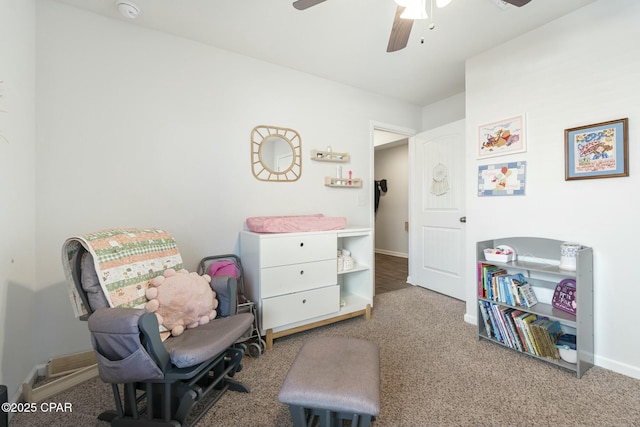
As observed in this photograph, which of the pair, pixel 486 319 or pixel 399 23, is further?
pixel 486 319

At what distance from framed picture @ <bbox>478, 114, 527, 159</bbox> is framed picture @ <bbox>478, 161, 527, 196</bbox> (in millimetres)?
112

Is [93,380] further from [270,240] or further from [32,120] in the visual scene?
[32,120]

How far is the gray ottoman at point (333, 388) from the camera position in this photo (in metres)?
1.01

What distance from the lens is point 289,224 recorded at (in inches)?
83.1

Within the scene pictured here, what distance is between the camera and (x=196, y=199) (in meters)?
2.18

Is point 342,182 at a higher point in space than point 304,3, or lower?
lower

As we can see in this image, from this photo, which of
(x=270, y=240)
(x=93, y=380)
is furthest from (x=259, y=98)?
(x=93, y=380)

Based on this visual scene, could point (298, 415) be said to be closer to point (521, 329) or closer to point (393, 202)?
point (521, 329)

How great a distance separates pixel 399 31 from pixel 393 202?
449cm

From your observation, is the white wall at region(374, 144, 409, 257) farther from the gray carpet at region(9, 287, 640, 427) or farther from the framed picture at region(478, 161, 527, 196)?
the gray carpet at region(9, 287, 640, 427)

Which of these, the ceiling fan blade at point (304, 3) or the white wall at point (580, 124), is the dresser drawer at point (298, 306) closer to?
the white wall at point (580, 124)

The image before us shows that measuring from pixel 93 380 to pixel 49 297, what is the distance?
23.9 inches

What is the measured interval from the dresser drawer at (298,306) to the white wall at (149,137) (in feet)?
2.27

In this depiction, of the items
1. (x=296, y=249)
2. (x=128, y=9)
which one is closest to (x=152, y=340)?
(x=296, y=249)
